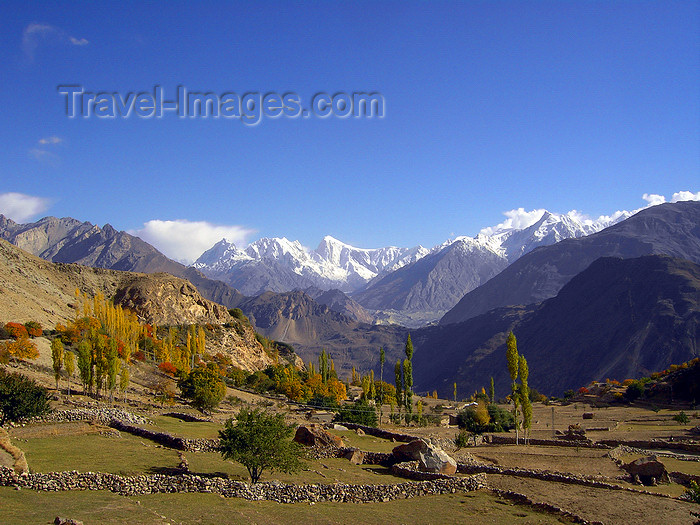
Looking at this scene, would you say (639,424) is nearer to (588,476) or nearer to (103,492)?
(588,476)

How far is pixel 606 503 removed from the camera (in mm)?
29688

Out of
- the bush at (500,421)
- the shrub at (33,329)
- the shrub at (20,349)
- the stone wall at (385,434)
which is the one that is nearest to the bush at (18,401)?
the shrub at (20,349)

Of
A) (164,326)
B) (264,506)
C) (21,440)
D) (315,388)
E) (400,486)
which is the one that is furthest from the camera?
(164,326)

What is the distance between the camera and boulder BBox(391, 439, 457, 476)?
36469mm

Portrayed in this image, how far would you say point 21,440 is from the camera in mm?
35250

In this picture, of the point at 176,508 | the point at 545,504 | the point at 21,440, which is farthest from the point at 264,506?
the point at 21,440

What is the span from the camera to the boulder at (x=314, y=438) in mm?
42844

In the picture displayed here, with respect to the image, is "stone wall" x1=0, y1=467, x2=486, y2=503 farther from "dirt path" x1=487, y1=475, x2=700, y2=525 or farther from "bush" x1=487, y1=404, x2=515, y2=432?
"bush" x1=487, y1=404, x2=515, y2=432

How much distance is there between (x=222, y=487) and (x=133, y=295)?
12737cm

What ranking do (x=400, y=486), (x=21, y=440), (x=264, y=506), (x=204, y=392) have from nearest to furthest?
(x=264, y=506) < (x=400, y=486) < (x=21, y=440) < (x=204, y=392)

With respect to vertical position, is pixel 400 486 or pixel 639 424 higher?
pixel 400 486

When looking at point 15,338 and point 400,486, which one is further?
point 15,338

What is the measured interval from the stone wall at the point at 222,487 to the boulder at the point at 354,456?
1024cm

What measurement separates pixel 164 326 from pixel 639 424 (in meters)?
111
